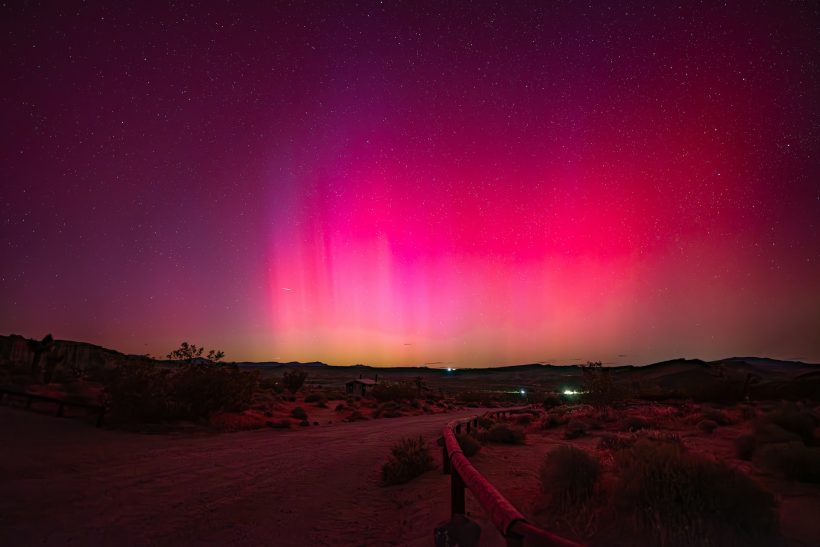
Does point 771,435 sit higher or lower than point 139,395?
lower

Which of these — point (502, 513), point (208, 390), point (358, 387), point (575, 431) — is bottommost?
point (358, 387)

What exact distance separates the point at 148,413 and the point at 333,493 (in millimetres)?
15213

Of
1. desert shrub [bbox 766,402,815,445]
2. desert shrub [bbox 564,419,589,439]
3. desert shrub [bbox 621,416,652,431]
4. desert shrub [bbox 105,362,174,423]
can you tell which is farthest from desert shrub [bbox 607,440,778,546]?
desert shrub [bbox 105,362,174,423]

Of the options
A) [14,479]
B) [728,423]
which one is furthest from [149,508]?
[728,423]

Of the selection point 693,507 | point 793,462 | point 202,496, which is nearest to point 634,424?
point 793,462

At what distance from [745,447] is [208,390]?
75.3ft

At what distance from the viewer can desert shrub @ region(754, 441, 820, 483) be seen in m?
7.99

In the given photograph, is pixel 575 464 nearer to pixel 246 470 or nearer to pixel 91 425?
pixel 246 470

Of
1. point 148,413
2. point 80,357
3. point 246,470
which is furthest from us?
point 80,357

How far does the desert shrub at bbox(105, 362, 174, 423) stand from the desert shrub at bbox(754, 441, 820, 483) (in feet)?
74.7

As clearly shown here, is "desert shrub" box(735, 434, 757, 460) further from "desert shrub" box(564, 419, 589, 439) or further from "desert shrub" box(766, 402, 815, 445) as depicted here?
"desert shrub" box(564, 419, 589, 439)

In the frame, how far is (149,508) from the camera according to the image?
7672mm

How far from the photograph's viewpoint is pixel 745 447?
435 inches

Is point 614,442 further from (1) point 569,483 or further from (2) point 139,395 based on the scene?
(2) point 139,395
